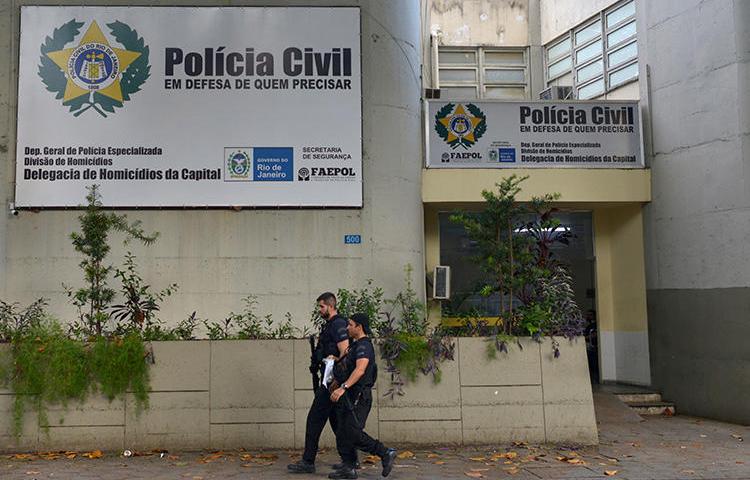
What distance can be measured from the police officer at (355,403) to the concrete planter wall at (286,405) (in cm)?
164

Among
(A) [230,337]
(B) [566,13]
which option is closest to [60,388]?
(A) [230,337]

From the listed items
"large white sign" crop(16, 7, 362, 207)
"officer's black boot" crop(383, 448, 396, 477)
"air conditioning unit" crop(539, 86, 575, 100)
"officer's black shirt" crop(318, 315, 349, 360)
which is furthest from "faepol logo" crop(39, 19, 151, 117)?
"air conditioning unit" crop(539, 86, 575, 100)

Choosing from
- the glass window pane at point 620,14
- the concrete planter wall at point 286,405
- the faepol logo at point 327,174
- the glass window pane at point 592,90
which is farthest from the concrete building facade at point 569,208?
the concrete planter wall at point 286,405

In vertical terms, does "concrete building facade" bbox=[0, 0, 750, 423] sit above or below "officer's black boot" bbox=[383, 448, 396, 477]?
above

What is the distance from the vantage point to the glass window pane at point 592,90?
14.8 m

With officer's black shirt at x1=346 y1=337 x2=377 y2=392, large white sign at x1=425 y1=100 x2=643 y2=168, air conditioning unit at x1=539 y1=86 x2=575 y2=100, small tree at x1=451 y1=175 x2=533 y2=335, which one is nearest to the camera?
officer's black shirt at x1=346 y1=337 x2=377 y2=392

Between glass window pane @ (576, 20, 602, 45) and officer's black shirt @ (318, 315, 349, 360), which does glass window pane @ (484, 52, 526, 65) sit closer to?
glass window pane @ (576, 20, 602, 45)

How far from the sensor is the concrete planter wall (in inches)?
339

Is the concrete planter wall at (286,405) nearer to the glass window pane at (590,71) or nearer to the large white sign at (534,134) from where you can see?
the large white sign at (534,134)

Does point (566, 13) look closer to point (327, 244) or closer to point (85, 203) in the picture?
point (327, 244)

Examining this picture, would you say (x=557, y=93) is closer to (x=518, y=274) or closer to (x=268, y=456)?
(x=518, y=274)

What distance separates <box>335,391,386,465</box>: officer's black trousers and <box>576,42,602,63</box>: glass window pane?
34.2 ft

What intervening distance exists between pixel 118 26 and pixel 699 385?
1018 centimetres

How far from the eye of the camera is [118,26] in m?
11.4
